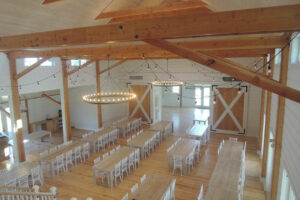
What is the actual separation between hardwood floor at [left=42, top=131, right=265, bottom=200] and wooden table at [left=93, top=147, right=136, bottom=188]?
52 cm

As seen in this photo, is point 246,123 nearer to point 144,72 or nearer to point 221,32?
point 144,72

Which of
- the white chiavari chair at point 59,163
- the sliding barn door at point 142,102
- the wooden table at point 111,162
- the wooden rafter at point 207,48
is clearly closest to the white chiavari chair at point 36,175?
the white chiavari chair at point 59,163

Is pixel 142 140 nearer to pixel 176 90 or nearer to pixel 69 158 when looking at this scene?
pixel 69 158

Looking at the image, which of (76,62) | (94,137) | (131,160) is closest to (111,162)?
(131,160)

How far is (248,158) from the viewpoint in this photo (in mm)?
9383

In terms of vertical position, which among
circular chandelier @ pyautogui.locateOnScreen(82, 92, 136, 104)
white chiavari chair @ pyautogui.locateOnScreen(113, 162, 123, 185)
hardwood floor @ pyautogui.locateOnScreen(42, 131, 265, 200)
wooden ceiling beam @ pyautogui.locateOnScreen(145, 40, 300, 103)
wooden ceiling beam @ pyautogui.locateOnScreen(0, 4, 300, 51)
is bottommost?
hardwood floor @ pyautogui.locateOnScreen(42, 131, 265, 200)

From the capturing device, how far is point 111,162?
24.3 ft

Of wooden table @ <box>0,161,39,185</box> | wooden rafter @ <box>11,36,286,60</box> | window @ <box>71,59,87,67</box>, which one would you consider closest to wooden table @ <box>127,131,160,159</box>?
wooden table @ <box>0,161,39,185</box>

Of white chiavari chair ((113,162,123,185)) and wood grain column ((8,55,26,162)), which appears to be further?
wood grain column ((8,55,26,162))

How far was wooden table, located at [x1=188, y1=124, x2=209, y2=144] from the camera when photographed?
9.91 metres

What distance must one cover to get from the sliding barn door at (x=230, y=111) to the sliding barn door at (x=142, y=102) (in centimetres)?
450

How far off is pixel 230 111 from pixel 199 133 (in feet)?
11.8

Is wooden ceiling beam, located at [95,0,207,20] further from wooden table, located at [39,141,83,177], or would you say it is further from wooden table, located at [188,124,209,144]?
wooden table, located at [188,124,209,144]

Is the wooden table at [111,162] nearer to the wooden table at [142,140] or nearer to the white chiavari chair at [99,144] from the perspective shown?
the wooden table at [142,140]
